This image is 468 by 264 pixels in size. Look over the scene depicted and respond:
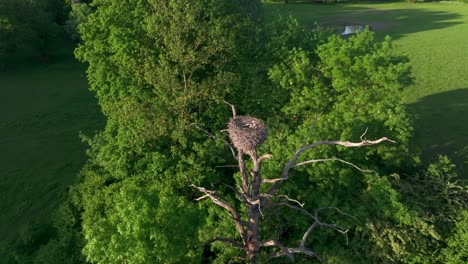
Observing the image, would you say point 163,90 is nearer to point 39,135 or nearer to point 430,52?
point 39,135

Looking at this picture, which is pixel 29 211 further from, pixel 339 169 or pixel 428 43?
pixel 428 43

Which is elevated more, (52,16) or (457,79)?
(52,16)

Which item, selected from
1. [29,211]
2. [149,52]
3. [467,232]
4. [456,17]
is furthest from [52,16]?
[456,17]

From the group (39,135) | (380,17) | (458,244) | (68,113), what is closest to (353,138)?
(458,244)

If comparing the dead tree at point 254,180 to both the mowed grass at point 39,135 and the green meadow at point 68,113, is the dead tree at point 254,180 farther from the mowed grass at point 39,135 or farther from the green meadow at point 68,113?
the mowed grass at point 39,135

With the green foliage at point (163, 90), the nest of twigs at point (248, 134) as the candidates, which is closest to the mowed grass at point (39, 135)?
the green foliage at point (163, 90)

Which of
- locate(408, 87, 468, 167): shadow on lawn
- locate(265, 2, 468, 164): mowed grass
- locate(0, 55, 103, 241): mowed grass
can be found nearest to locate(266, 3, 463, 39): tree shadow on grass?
locate(265, 2, 468, 164): mowed grass

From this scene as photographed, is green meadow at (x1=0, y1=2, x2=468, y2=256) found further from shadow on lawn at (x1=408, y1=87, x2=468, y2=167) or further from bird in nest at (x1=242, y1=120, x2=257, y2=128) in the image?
bird in nest at (x1=242, y1=120, x2=257, y2=128)
